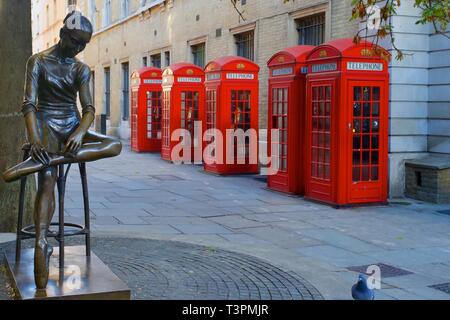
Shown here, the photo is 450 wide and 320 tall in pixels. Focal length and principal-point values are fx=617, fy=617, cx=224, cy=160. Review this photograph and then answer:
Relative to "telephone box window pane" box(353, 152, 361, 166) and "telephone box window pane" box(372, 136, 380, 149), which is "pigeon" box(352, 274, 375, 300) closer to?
"telephone box window pane" box(353, 152, 361, 166)

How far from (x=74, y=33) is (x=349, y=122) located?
6.13 meters

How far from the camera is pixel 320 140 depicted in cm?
A: 1077

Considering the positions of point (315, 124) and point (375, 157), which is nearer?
point (375, 157)

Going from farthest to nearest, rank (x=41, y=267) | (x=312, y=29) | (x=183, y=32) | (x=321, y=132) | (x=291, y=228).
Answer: (x=183, y=32) → (x=312, y=29) → (x=321, y=132) → (x=291, y=228) → (x=41, y=267)

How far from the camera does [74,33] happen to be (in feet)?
16.8

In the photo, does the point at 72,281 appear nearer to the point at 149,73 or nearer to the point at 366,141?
the point at 366,141

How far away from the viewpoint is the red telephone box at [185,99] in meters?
17.5

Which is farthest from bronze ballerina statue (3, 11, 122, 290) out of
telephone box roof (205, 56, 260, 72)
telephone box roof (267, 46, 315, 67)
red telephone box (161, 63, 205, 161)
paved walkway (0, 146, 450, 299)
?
red telephone box (161, 63, 205, 161)

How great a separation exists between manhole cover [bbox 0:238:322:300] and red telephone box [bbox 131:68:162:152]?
1370 centimetres

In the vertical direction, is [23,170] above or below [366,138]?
below

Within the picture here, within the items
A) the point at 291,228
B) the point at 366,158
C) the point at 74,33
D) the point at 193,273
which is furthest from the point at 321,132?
the point at 74,33

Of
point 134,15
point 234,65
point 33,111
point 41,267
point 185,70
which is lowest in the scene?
point 41,267

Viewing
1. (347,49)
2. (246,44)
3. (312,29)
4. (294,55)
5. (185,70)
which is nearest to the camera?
(347,49)
